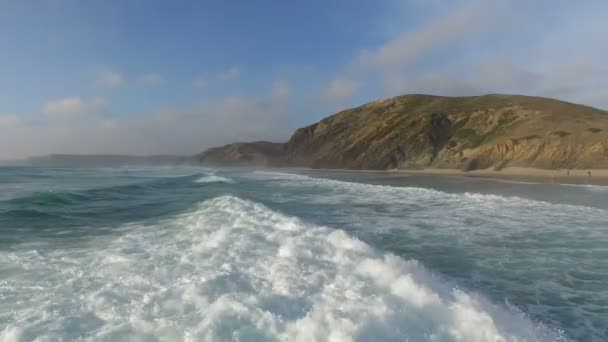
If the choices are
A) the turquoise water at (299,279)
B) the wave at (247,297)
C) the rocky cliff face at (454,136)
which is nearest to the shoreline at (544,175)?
the rocky cliff face at (454,136)

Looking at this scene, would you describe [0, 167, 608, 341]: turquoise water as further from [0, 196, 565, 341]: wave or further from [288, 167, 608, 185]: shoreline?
[288, 167, 608, 185]: shoreline

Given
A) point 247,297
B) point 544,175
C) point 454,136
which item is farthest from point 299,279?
point 454,136

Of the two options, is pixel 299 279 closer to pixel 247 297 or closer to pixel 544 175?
pixel 247 297

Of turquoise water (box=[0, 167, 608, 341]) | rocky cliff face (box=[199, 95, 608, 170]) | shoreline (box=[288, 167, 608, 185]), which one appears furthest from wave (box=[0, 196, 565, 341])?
rocky cliff face (box=[199, 95, 608, 170])

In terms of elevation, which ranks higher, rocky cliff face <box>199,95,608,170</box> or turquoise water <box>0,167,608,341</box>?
rocky cliff face <box>199,95,608,170</box>

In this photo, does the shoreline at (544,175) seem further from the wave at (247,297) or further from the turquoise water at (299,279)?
the wave at (247,297)
